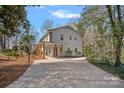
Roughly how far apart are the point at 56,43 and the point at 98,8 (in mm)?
8486

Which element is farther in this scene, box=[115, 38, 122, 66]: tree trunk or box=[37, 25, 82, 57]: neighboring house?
box=[37, 25, 82, 57]: neighboring house

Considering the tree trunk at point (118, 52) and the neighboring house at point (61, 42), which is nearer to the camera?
the tree trunk at point (118, 52)

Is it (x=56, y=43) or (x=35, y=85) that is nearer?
(x=35, y=85)

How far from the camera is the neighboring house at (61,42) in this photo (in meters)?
18.3

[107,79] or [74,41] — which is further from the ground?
[74,41]

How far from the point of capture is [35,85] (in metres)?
7.39

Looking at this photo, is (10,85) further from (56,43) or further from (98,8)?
(56,43)

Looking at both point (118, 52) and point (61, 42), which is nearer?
point (118, 52)

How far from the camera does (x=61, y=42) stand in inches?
783

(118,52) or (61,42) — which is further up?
(61,42)

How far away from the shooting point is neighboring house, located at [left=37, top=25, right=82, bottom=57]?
18344mm
